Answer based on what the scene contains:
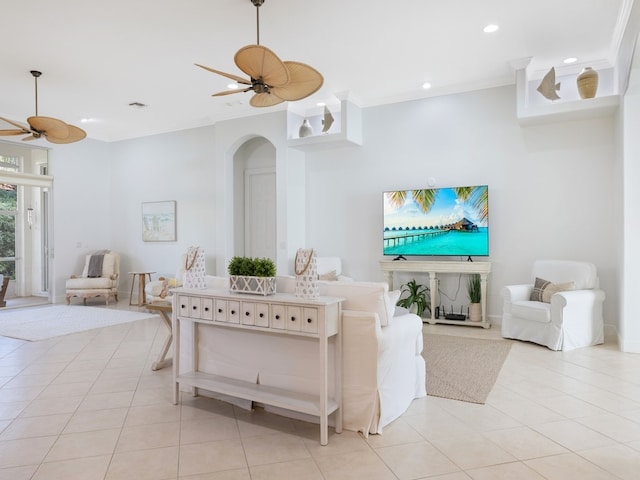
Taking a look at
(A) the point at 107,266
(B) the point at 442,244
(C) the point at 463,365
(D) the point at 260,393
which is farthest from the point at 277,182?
(D) the point at 260,393

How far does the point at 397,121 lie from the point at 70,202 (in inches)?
256

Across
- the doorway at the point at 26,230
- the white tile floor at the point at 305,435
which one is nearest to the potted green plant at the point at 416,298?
the white tile floor at the point at 305,435

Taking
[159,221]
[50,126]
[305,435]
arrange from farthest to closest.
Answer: [159,221] < [50,126] < [305,435]

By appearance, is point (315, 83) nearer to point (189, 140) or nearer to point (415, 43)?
point (415, 43)

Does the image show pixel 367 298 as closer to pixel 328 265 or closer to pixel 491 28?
pixel 491 28

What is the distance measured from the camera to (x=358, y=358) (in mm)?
2750

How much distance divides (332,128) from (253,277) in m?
4.45

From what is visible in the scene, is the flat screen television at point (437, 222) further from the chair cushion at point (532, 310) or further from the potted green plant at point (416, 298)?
the chair cushion at point (532, 310)

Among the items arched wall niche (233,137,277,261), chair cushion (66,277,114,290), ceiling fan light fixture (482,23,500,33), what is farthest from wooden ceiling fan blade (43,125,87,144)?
ceiling fan light fixture (482,23,500,33)

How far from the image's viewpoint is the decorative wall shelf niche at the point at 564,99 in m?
4.99

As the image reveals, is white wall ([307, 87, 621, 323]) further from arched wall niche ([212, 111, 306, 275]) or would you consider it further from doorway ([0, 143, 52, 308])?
doorway ([0, 143, 52, 308])

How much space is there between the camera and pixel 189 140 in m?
8.31

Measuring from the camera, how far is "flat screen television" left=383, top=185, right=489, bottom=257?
228 inches

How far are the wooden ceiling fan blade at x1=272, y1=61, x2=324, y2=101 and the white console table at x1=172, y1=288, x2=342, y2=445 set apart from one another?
1.81m
